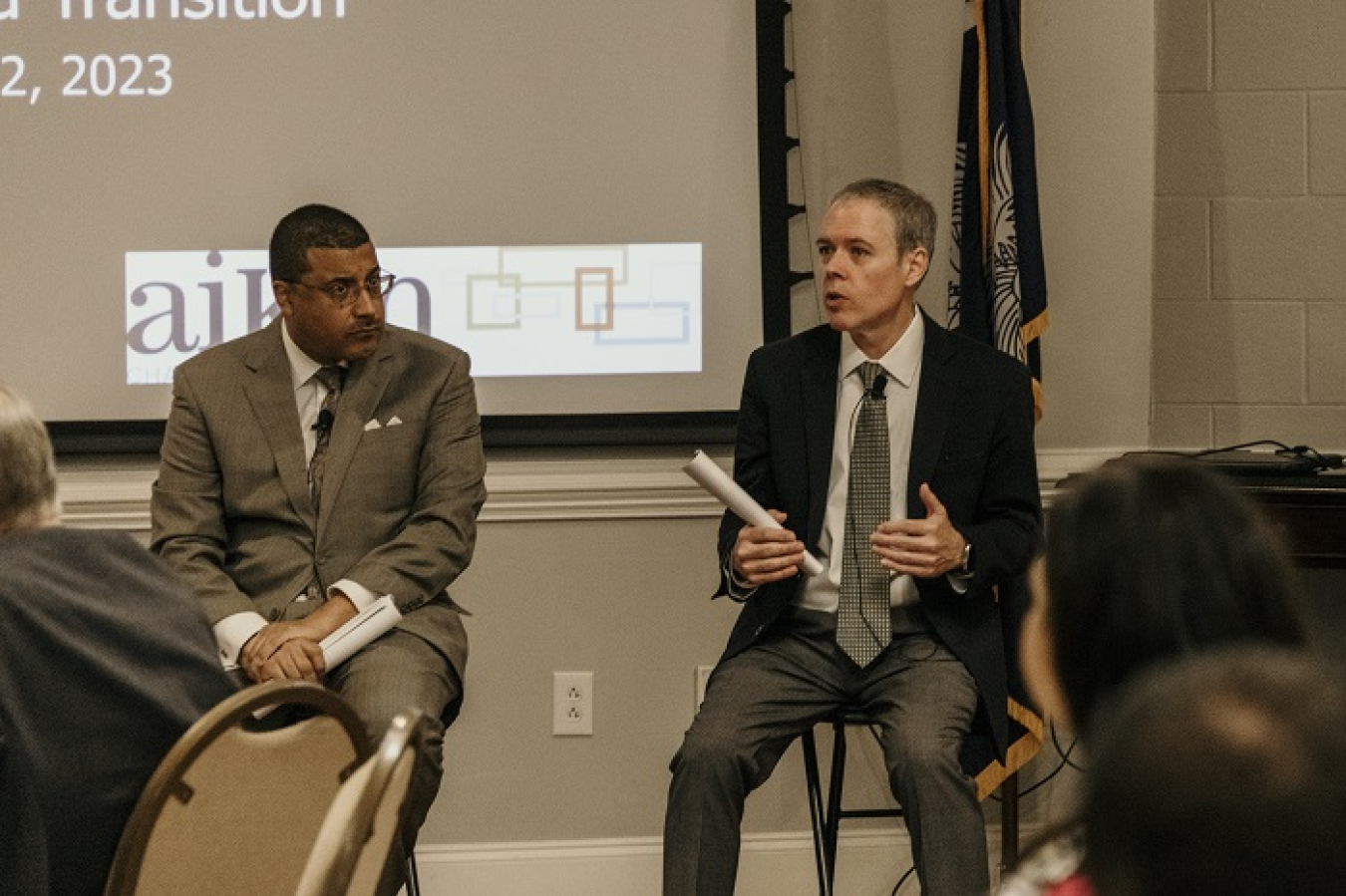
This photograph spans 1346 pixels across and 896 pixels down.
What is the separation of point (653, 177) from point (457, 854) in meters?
1.54

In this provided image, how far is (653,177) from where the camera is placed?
12.5 ft

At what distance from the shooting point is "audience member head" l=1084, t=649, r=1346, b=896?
764 millimetres

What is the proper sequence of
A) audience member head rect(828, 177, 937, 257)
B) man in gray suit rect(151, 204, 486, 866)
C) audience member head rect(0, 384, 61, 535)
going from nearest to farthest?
audience member head rect(0, 384, 61, 535) → man in gray suit rect(151, 204, 486, 866) → audience member head rect(828, 177, 937, 257)

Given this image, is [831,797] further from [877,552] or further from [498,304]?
[498,304]

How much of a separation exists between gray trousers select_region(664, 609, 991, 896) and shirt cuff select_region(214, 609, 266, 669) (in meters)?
0.79

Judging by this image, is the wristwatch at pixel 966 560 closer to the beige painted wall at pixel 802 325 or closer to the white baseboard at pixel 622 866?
the beige painted wall at pixel 802 325

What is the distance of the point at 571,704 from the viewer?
3.89 m

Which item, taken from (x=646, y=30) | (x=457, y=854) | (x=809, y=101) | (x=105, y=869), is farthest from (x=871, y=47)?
(x=105, y=869)

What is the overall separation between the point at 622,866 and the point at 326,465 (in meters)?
1.22

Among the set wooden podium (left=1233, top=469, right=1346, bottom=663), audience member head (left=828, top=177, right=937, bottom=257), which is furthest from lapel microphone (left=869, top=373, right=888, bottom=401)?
wooden podium (left=1233, top=469, right=1346, bottom=663)

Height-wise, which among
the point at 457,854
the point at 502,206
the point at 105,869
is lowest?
the point at 457,854

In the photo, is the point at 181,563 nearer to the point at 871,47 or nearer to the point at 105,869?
the point at 105,869

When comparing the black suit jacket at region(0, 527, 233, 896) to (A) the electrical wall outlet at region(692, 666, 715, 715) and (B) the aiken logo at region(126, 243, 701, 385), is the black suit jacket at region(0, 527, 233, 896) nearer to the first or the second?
(B) the aiken logo at region(126, 243, 701, 385)

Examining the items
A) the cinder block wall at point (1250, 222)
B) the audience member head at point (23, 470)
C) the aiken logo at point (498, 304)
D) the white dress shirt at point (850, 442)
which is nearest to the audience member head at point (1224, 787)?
the audience member head at point (23, 470)
